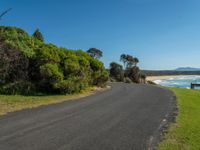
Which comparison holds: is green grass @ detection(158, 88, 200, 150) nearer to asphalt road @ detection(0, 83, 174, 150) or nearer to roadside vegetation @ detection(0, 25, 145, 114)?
asphalt road @ detection(0, 83, 174, 150)

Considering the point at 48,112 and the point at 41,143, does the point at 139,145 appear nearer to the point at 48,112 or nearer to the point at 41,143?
the point at 41,143

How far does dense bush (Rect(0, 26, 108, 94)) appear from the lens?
14.8 m

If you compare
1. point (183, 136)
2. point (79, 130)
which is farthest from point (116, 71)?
point (183, 136)

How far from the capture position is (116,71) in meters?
44.0

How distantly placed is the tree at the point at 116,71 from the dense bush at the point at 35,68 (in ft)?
81.5

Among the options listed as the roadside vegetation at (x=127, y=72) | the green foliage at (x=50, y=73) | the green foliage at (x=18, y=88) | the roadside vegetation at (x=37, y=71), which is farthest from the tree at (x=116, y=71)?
the green foliage at (x=18, y=88)

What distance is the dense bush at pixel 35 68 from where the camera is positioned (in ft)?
48.5

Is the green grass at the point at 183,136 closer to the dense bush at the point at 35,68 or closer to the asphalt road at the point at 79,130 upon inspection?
the asphalt road at the point at 79,130

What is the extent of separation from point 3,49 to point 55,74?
374 cm

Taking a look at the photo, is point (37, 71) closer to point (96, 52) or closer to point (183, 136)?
point (183, 136)

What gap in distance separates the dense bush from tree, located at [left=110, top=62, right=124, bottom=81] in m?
24.8

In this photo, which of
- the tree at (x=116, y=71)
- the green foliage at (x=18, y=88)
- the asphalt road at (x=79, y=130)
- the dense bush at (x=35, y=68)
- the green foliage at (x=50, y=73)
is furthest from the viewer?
the tree at (x=116, y=71)

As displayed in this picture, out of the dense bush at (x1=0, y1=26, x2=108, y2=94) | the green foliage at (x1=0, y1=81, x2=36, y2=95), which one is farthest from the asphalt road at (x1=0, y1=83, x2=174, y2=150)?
the dense bush at (x1=0, y1=26, x2=108, y2=94)

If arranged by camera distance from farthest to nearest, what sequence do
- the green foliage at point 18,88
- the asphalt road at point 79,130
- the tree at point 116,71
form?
1. the tree at point 116,71
2. the green foliage at point 18,88
3. the asphalt road at point 79,130
